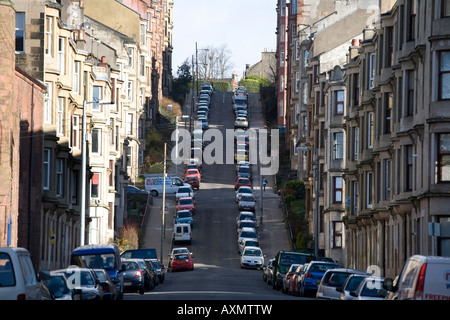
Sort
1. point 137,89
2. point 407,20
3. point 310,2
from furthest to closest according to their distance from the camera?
point 310,2 → point 137,89 → point 407,20

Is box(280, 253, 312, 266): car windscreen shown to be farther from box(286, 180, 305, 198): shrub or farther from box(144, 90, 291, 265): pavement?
box(286, 180, 305, 198): shrub

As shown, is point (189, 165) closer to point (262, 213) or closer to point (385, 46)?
point (262, 213)

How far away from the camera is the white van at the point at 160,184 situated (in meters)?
88.0

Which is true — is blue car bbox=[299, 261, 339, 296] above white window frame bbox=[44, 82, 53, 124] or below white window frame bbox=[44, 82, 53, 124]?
below

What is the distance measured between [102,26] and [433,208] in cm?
5068

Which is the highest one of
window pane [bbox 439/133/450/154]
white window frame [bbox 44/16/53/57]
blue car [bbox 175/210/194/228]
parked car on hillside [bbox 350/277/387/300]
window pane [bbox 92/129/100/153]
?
white window frame [bbox 44/16/53/57]

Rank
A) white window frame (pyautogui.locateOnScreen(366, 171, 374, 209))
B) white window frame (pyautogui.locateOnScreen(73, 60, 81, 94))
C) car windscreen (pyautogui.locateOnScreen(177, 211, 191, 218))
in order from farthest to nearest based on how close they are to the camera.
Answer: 1. car windscreen (pyautogui.locateOnScreen(177, 211, 191, 218))
2. white window frame (pyautogui.locateOnScreen(73, 60, 81, 94))
3. white window frame (pyautogui.locateOnScreen(366, 171, 374, 209))

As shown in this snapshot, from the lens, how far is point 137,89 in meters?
96.9

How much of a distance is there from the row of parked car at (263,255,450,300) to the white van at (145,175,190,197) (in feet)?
142

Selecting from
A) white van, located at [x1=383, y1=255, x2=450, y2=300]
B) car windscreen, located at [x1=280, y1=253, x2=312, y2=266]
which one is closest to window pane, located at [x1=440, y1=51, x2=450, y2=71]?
car windscreen, located at [x1=280, y1=253, x2=312, y2=266]

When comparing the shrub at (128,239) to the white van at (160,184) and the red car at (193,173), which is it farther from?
the red car at (193,173)

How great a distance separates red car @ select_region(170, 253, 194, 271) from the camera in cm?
6041

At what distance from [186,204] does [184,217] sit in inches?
192
